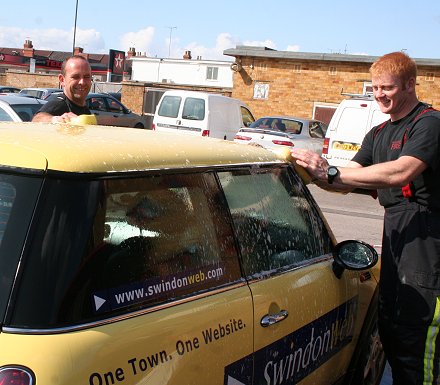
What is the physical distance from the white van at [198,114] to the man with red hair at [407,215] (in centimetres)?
1339

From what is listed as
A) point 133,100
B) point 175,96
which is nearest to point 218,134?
point 175,96

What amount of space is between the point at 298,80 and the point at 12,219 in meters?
23.3

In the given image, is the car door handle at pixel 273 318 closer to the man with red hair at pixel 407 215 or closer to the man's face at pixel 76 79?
the man with red hair at pixel 407 215

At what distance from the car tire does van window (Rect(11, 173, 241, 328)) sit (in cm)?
131

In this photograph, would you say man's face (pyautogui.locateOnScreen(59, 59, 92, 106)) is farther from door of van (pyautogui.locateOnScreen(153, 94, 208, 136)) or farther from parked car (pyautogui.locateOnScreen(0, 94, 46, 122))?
door of van (pyautogui.locateOnScreen(153, 94, 208, 136))

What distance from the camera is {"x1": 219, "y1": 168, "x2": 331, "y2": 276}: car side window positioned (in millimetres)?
2322

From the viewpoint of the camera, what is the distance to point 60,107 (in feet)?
14.1

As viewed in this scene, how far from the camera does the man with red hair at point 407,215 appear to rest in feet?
9.24

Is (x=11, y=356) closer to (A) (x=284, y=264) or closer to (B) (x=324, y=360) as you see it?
(A) (x=284, y=264)

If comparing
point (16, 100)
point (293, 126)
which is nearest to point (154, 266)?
point (16, 100)

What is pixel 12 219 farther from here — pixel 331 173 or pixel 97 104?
pixel 97 104

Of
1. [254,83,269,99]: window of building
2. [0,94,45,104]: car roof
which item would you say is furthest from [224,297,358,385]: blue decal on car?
[254,83,269,99]: window of building

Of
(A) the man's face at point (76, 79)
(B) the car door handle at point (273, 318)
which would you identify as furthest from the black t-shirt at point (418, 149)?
(A) the man's face at point (76, 79)

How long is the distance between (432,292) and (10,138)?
2099mm
